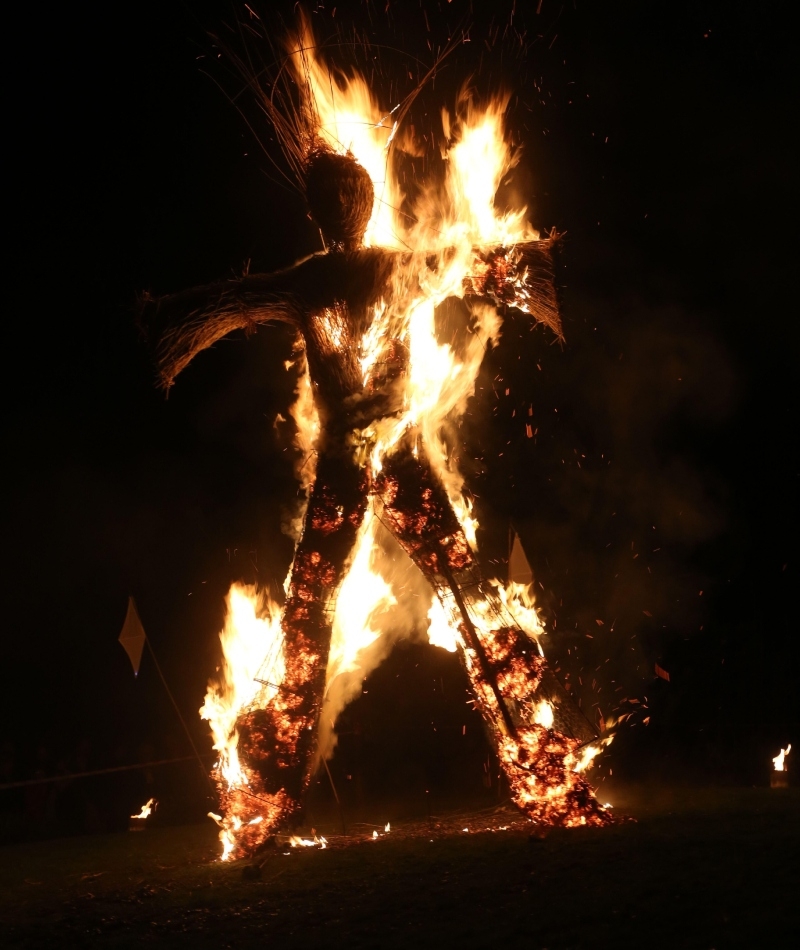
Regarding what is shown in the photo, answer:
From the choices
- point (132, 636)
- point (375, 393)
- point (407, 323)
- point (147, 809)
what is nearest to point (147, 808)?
point (147, 809)

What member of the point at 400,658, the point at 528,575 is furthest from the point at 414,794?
the point at 528,575

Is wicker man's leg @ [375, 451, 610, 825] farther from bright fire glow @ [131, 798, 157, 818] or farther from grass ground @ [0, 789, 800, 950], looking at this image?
bright fire glow @ [131, 798, 157, 818]

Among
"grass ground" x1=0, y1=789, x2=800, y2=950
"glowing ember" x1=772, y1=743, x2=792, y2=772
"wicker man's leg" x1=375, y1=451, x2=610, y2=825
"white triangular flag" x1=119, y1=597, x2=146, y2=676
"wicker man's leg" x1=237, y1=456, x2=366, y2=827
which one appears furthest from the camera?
"white triangular flag" x1=119, y1=597, x2=146, y2=676

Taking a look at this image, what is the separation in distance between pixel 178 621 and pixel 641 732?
16.4 feet

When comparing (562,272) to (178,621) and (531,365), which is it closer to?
(531,365)

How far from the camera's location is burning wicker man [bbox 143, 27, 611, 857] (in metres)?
5.92

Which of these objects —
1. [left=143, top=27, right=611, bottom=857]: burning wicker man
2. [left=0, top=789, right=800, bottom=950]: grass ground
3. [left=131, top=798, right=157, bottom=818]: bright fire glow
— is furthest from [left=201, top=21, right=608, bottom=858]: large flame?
[left=131, top=798, right=157, bottom=818]: bright fire glow

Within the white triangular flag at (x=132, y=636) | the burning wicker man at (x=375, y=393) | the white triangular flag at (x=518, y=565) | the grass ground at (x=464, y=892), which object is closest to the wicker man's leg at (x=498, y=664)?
the burning wicker man at (x=375, y=393)

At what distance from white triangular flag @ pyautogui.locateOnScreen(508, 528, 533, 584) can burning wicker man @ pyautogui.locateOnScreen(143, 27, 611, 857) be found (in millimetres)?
2176

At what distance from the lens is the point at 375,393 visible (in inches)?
253

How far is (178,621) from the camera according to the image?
10727 millimetres

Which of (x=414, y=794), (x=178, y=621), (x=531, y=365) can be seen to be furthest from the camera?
(x=178, y=621)

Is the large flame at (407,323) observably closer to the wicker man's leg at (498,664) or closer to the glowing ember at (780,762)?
the wicker man's leg at (498,664)

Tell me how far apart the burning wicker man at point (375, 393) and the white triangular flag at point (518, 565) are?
2.18m
